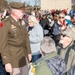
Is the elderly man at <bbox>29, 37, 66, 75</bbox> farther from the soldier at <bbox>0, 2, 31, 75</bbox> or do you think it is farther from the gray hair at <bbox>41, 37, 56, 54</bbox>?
the soldier at <bbox>0, 2, 31, 75</bbox>

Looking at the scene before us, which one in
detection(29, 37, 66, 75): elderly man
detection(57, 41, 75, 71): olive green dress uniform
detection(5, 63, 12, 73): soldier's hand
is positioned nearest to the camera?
detection(29, 37, 66, 75): elderly man

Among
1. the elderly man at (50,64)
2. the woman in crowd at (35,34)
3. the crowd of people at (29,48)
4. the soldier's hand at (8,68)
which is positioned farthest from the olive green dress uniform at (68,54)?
the woman in crowd at (35,34)

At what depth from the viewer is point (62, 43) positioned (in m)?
5.36

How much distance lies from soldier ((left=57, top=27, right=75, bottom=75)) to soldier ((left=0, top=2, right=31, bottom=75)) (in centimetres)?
126

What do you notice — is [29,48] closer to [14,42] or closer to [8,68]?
[14,42]

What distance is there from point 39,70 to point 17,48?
1.86 metres

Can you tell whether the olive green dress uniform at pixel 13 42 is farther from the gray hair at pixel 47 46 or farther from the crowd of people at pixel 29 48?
the gray hair at pixel 47 46

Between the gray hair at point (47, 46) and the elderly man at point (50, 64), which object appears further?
the gray hair at point (47, 46)

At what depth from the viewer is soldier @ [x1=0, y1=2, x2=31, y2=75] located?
6.32 metres

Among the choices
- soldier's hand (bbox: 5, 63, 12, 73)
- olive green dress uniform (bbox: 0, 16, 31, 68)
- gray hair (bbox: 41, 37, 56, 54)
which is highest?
gray hair (bbox: 41, 37, 56, 54)

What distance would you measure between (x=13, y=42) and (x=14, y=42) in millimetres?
19

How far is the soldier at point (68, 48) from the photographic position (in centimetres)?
503

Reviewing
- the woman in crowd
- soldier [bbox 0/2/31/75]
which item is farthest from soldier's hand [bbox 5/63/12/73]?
the woman in crowd

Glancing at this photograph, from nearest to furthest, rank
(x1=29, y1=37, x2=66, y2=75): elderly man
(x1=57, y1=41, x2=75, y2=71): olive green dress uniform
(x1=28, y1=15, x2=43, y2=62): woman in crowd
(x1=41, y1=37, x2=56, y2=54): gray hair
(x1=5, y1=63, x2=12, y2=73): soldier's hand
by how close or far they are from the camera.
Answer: (x1=29, y1=37, x2=66, y2=75): elderly man → (x1=41, y1=37, x2=56, y2=54): gray hair → (x1=57, y1=41, x2=75, y2=71): olive green dress uniform → (x1=5, y1=63, x2=12, y2=73): soldier's hand → (x1=28, y1=15, x2=43, y2=62): woman in crowd
